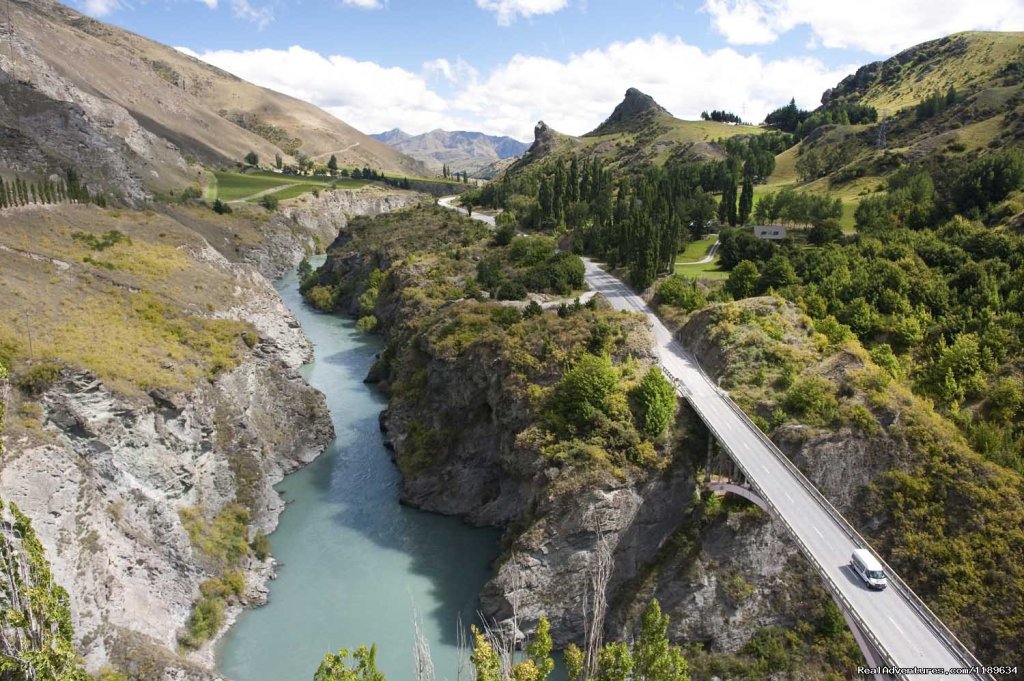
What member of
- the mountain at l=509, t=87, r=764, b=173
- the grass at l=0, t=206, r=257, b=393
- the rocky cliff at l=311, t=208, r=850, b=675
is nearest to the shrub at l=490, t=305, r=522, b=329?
the rocky cliff at l=311, t=208, r=850, b=675

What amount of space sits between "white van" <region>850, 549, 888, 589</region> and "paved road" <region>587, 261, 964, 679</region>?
1.00ft

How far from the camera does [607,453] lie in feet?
116

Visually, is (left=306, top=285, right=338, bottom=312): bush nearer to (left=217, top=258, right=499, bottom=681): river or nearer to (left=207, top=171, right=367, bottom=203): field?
(left=217, top=258, right=499, bottom=681): river

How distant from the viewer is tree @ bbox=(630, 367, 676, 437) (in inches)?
1417

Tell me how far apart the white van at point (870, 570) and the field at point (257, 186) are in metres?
146

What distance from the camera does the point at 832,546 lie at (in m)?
27.5

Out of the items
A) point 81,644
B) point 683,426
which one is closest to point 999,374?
point 683,426

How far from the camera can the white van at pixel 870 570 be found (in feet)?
82.8

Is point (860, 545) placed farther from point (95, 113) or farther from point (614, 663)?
point (95, 113)

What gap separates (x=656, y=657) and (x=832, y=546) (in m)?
13.3

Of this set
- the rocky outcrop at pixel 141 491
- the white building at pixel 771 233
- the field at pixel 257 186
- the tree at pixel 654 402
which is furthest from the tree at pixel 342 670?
the field at pixel 257 186

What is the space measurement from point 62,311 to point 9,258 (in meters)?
9.51

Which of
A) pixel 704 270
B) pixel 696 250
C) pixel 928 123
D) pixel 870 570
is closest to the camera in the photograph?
pixel 870 570

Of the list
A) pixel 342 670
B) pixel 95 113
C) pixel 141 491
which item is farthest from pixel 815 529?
pixel 95 113
